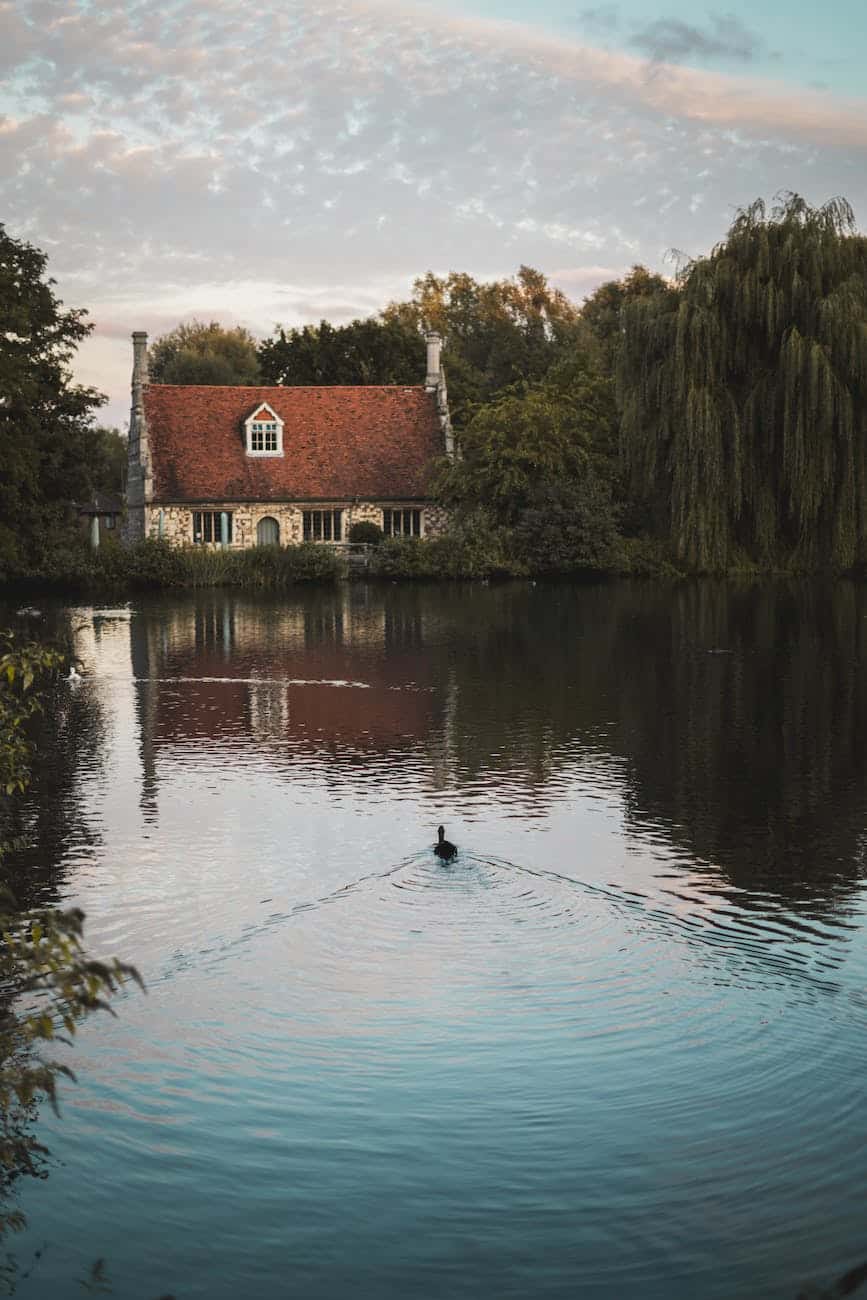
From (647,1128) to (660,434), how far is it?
41439 mm

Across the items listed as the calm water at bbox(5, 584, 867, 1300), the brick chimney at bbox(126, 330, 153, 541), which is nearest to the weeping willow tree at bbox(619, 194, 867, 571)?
the brick chimney at bbox(126, 330, 153, 541)

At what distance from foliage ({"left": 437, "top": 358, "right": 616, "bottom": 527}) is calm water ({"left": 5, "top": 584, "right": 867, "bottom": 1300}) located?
1415 inches

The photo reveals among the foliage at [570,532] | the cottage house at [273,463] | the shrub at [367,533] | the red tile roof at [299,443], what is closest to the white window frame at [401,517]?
the cottage house at [273,463]

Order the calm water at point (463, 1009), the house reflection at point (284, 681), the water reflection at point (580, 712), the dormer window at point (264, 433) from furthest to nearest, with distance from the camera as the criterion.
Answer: the dormer window at point (264, 433) → the house reflection at point (284, 681) → the water reflection at point (580, 712) → the calm water at point (463, 1009)

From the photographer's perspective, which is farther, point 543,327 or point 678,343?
point 543,327

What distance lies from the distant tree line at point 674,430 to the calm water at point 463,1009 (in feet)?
86.5

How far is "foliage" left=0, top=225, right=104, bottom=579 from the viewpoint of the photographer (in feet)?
156

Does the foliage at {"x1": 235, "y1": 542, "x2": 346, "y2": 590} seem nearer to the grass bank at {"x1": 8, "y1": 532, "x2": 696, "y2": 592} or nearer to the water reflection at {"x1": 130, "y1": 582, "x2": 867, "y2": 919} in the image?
the grass bank at {"x1": 8, "y1": 532, "x2": 696, "y2": 592}

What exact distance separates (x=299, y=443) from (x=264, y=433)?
1.53 meters

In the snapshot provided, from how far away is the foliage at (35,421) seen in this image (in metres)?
47.7

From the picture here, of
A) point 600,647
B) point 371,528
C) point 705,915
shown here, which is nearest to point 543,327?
point 371,528

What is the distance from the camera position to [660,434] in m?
47.6

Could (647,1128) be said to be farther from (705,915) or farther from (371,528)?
(371,528)

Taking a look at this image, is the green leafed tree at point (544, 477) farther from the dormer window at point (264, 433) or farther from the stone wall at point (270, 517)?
the dormer window at point (264, 433)
